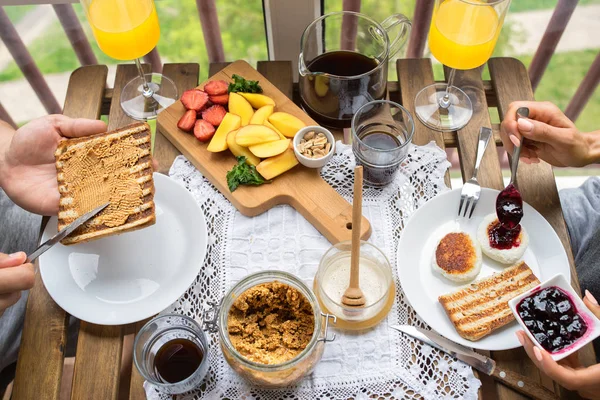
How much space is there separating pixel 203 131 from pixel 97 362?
0.59 metres

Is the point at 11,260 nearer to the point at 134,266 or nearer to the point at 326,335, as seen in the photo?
the point at 134,266

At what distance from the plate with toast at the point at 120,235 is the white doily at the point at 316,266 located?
0.18 ft

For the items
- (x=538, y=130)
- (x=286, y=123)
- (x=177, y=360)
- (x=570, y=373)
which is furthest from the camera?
(x=286, y=123)

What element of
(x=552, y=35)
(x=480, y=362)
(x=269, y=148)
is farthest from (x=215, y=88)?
(x=552, y=35)

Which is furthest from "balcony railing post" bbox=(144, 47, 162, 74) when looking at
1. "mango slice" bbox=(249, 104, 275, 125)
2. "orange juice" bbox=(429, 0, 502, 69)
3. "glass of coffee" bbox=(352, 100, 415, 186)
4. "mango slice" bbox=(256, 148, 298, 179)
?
"orange juice" bbox=(429, 0, 502, 69)

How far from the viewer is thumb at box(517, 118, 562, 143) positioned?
132 cm

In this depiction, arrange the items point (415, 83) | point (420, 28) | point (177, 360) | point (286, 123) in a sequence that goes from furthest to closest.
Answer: point (420, 28)
point (415, 83)
point (286, 123)
point (177, 360)

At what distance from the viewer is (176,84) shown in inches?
63.9

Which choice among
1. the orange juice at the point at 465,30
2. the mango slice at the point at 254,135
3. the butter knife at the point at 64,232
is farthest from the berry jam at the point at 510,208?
the butter knife at the point at 64,232

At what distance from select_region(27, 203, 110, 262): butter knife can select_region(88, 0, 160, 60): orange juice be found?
1.34 feet

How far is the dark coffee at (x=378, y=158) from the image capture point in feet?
4.49

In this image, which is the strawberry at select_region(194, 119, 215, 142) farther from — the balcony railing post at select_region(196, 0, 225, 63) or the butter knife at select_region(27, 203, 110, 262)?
the balcony railing post at select_region(196, 0, 225, 63)

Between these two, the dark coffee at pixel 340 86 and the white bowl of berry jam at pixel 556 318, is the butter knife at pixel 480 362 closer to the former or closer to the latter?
the white bowl of berry jam at pixel 556 318

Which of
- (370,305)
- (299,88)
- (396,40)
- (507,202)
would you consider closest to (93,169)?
(299,88)
